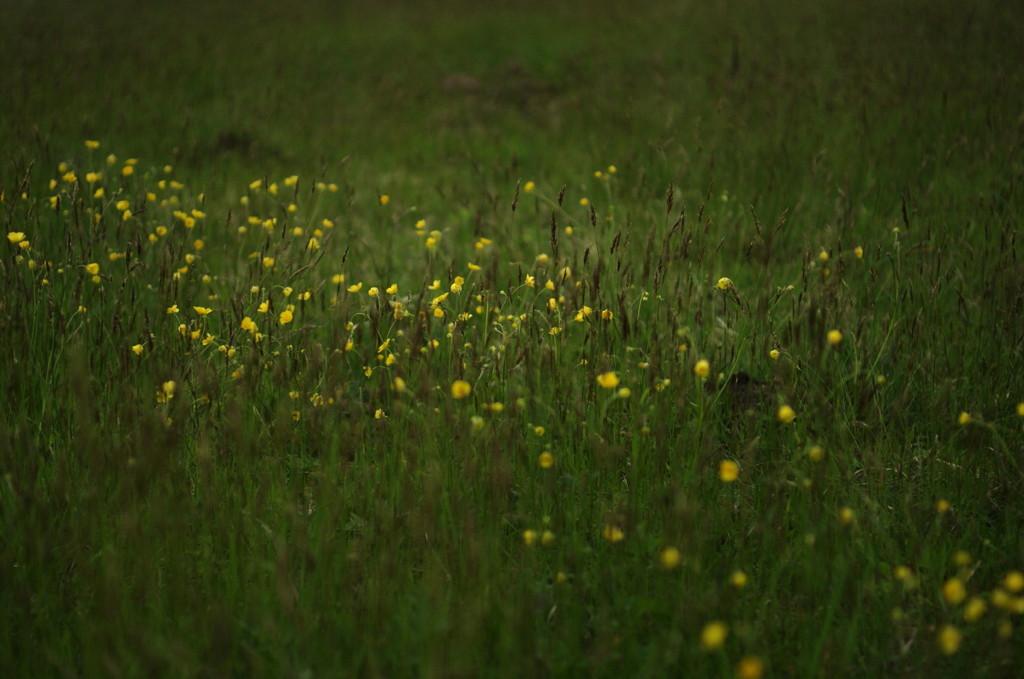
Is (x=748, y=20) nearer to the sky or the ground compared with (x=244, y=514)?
nearer to the sky

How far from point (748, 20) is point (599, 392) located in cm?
856

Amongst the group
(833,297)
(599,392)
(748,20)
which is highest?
(748,20)

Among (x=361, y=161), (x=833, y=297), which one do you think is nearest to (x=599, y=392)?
(x=833, y=297)

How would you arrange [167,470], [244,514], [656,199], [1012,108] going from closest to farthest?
[167,470] < [244,514] < [656,199] < [1012,108]

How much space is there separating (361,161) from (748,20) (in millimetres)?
6097

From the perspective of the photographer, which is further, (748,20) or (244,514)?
(748,20)

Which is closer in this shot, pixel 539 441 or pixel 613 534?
pixel 613 534

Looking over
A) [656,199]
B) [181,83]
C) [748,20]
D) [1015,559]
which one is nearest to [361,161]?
[656,199]

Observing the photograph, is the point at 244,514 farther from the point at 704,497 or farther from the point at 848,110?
the point at 848,110

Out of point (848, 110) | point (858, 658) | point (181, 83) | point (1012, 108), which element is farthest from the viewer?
point (181, 83)

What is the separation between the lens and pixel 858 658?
5.34ft

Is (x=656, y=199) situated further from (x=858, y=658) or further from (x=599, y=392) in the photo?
(x=858, y=658)

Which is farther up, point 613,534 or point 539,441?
point 613,534

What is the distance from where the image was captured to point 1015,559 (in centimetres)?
185
